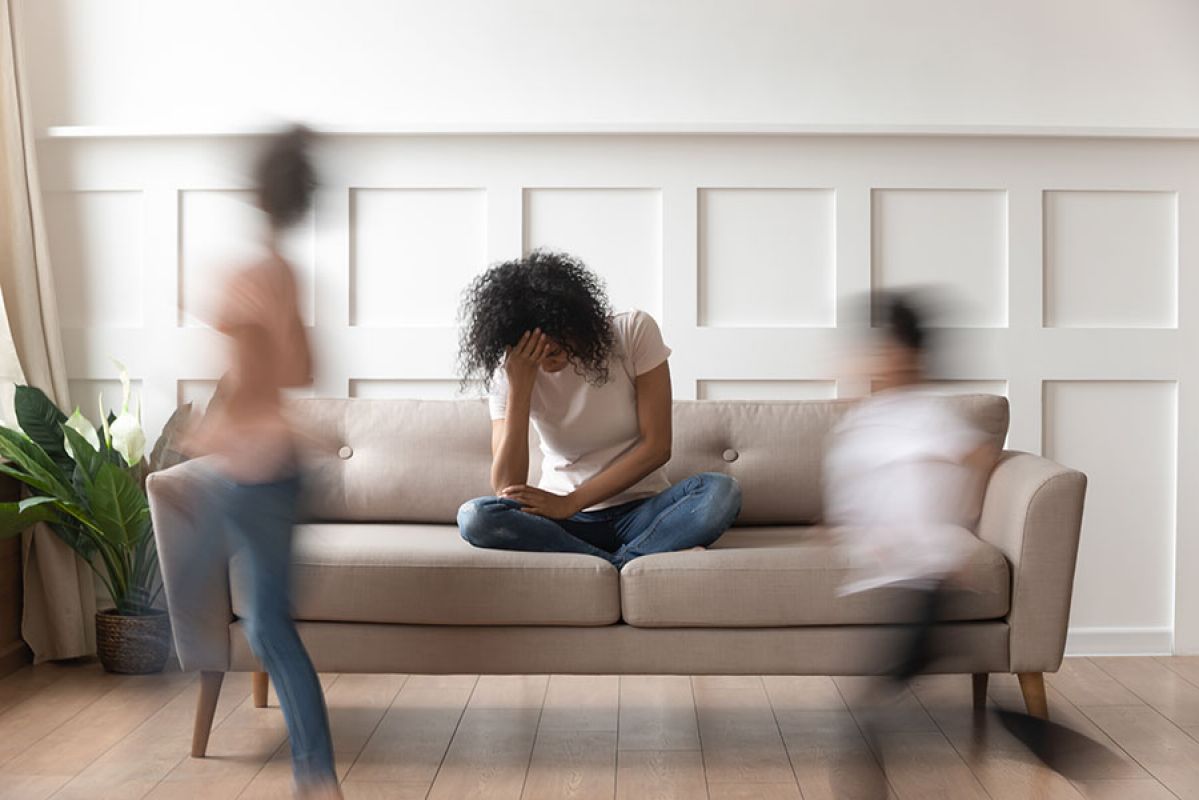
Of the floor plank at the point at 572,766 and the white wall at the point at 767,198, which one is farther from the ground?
the white wall at the point at 767,198

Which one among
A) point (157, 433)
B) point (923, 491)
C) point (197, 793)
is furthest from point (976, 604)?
point (157, 433)

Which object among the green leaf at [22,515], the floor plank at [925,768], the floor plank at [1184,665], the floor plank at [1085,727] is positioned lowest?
the floor plank at [1184,665]

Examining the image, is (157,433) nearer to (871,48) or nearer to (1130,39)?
(871,48)

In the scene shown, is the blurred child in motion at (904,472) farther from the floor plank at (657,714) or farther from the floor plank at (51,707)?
the floor plank at (51,707)

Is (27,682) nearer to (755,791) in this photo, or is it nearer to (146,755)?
(146,755)

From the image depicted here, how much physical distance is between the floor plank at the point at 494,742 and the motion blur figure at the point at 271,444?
0.44 m

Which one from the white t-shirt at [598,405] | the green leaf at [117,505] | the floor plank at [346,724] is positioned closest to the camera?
the floor plank at [346,724]

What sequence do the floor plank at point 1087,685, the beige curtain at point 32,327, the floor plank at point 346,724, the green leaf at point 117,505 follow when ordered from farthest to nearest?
1. the beige curtain at point 32,327
2. the green leaf at point 117,505
3. the floor plank at point 1087,685
4. the floor plank at point 346,724

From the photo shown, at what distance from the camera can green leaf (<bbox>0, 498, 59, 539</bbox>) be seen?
322cm

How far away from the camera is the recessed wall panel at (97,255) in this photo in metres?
3.76

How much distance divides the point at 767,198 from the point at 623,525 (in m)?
1.27

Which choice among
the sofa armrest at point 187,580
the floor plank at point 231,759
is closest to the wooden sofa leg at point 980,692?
the floor plank at point 231,759

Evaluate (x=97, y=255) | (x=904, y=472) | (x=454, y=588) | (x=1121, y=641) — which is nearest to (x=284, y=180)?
(x=454, y=588)

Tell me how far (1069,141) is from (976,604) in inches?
64.8
